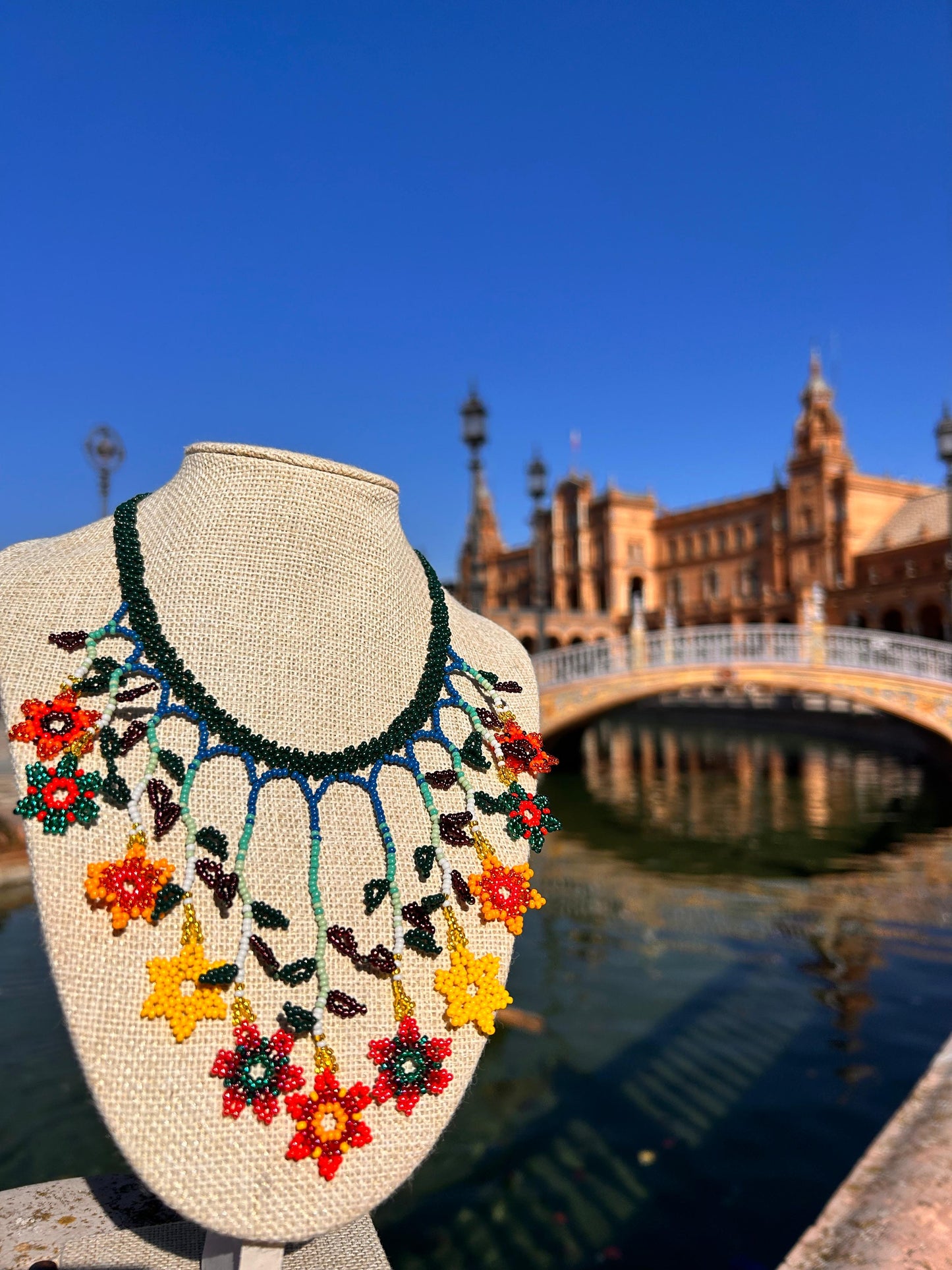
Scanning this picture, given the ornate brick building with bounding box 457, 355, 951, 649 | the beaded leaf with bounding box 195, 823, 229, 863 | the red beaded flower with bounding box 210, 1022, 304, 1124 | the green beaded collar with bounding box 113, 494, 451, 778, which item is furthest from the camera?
the ornate brick building with bounding box 457, 355, 951, 649

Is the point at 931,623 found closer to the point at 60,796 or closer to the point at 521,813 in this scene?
the point at 521,813

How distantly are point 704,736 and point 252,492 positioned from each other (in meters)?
23.6

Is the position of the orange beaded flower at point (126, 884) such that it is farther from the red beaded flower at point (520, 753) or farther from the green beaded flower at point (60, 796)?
the red beaded flower at point (520, 753)

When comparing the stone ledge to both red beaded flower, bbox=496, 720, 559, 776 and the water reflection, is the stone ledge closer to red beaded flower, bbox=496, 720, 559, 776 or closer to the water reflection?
the water reflection

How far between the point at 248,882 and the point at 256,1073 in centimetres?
25

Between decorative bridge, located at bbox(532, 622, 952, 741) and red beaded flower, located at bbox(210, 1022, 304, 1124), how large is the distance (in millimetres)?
11801

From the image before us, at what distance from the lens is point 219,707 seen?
4.68ft

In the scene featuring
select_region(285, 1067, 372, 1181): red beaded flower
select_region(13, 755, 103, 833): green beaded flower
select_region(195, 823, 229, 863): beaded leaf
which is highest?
select_region(13, 755, 103, 833): green beaded flower

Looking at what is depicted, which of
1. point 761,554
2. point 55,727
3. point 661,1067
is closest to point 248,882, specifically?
point 55,727

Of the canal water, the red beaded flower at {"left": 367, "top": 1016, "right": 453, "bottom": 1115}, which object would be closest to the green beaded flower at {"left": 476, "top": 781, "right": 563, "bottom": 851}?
the red beaded flower at {"left": 367, "top": 1016, "right": 453, "bottom": 1115}

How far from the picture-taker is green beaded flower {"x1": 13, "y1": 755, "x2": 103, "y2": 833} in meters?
1.28

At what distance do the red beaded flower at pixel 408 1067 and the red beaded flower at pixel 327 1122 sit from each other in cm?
5

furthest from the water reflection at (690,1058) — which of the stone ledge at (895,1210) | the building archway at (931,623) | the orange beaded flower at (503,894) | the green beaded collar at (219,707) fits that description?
the building archway at (931,623)

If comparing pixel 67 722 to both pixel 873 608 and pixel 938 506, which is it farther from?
pixel 938 506
